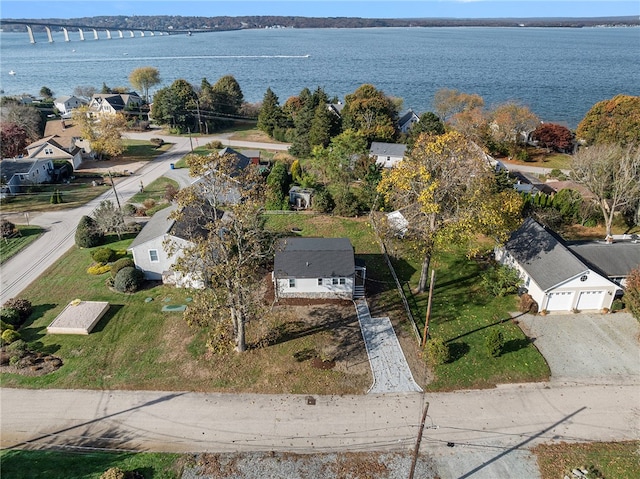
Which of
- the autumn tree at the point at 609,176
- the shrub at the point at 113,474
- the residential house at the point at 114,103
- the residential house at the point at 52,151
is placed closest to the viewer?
the shrub at the point at 113,474

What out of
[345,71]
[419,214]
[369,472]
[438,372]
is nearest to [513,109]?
[419,214]

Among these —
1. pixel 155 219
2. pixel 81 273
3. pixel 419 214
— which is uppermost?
pixel 419 214

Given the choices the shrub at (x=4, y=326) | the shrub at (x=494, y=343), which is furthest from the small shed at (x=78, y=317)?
the shrub at (x=494, y=343)

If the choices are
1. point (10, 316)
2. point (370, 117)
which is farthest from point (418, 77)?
point (10, 316)

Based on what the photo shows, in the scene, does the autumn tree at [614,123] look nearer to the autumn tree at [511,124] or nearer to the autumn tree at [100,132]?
the autumn tree at [511,124]

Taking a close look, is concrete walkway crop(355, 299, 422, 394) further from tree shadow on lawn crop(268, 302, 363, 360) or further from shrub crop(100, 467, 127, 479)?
shrub crop(100, 467, 127, 479)

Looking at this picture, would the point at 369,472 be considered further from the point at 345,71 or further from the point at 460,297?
the point at 345,71
